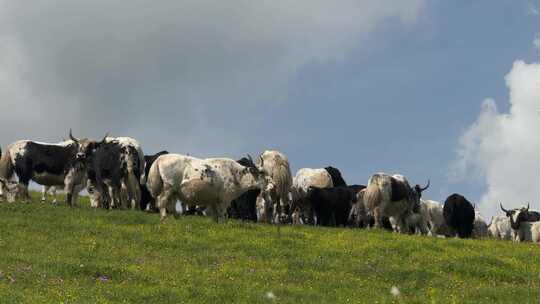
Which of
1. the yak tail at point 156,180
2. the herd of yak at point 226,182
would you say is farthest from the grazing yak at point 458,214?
the yak tail at point 156,180

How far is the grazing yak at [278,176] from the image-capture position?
3322 centimetres

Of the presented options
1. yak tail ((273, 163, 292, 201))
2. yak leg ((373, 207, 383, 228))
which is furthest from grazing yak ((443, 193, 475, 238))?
yak tail ((273, 163, 292, 201))

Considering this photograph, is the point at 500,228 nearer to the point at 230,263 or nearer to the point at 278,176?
the point at 278,176

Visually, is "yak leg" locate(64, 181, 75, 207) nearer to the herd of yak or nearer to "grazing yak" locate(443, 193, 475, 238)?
the herd of yak

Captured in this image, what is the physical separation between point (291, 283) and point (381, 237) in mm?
8294

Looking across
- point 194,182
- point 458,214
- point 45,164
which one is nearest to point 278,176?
point 194,182

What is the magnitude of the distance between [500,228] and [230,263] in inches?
1228

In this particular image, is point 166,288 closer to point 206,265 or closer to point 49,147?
point 206,265

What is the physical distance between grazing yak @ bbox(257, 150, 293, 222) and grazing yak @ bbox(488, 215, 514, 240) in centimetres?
1884

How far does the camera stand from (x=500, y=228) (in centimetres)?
4894

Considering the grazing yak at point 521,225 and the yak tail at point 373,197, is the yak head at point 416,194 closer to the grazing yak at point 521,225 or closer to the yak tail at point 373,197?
the yak tail at point 373,197

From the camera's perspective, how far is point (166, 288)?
1769cm

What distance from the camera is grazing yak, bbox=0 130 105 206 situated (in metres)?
33.0

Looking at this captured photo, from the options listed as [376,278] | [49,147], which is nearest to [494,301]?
Answer: [376,278]
